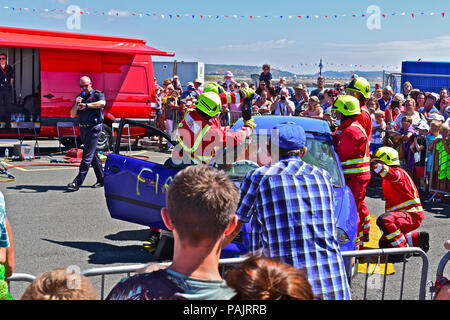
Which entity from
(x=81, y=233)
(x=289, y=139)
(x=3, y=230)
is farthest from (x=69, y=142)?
(x=289, y=139)

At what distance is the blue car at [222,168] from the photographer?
19.2ft

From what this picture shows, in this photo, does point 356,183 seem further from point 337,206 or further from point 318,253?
point 318,253

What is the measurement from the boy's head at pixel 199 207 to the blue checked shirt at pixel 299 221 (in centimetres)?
98

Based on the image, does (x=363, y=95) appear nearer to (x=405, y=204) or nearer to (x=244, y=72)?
(x=405, y=204)

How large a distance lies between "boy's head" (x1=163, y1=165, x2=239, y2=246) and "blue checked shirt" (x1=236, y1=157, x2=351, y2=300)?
3.20ft

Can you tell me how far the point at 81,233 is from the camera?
759 cm

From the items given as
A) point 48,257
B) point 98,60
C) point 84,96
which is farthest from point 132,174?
point 98,60

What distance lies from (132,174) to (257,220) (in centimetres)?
313

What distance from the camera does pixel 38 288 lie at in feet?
6.58

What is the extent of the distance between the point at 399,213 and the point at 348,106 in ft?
4.76

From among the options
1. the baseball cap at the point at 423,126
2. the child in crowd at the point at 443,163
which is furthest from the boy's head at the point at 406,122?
the child in crowd at the point at 443,163

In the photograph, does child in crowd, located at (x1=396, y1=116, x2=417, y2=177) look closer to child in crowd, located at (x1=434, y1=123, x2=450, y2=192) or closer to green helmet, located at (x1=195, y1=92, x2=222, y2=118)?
child in crowd, located at (x1=434, y1=123, x2=450, y2=192)

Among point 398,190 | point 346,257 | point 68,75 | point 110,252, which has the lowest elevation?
point 110,252

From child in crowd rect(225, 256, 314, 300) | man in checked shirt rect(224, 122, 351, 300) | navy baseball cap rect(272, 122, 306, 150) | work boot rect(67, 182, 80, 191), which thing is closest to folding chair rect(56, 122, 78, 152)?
work boot rect(67, 182, 80, 191)
